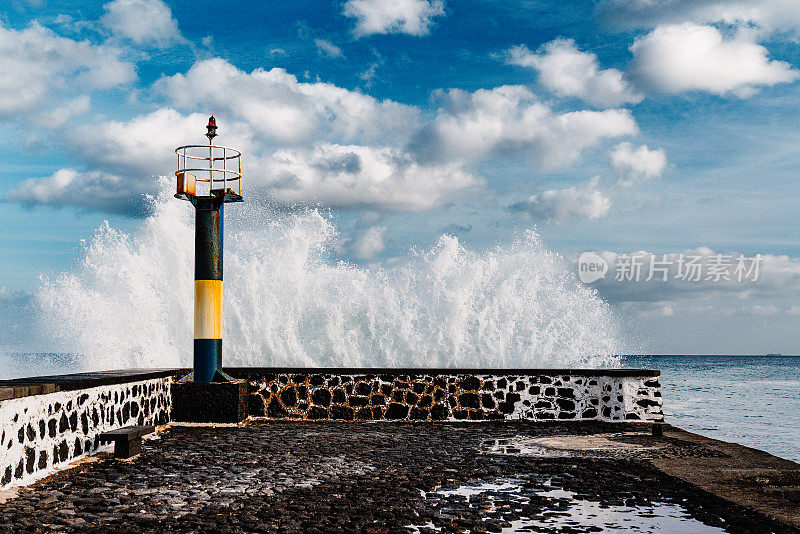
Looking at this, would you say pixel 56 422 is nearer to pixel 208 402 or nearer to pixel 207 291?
pixel 208 402

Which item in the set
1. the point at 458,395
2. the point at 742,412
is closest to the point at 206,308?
the point at 458,395

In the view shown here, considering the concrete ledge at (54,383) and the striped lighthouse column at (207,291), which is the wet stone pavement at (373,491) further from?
the striped lighthouse column at (207,291)

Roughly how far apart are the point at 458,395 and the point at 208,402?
11.0 ft

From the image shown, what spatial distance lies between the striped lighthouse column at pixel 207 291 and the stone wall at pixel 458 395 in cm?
103

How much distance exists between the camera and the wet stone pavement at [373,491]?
4.49 meters

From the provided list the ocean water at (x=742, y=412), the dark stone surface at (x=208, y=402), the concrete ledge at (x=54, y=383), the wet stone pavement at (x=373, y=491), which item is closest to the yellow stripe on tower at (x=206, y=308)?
the dark stone surface at (x=208, y=402)

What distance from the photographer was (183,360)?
71.2ft

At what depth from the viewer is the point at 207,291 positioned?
32.4 feet

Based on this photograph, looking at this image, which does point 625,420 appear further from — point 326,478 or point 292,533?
point 292,533

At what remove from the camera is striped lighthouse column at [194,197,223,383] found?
989 cm

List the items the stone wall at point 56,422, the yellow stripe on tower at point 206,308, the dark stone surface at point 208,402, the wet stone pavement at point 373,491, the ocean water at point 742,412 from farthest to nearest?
the ocean water at point 742,412, the yellow stripe on tower at point 206,308, the dark stone surface at point 208,402, the stone wall at point 56,422, the wet stone pavement at point 373,491

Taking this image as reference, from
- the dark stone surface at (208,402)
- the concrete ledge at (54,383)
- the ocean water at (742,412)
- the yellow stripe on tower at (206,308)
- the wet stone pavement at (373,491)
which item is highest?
the yellow stripe on tower at (206,308)

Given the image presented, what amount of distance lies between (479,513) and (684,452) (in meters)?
3.66

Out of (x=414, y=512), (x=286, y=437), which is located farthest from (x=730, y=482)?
(x=286, y=437)
